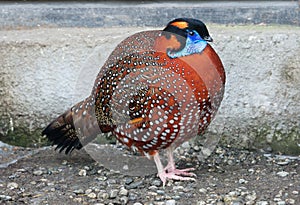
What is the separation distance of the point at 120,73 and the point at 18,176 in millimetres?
859

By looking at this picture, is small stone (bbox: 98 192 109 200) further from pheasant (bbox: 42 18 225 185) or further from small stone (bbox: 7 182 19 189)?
small stone (bbox: 7 182 19 189)

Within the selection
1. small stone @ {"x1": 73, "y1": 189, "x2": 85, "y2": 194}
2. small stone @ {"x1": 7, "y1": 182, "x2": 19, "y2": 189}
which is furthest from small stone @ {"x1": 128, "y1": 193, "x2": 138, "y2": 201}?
small stone @ {"x1": 7, "y1": 182, "x2": 19, "y2": 189}

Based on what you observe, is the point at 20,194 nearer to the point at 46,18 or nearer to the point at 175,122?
the point at 175,122

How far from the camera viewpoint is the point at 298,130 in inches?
149

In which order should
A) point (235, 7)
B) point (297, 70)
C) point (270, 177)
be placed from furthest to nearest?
point (235, 7) → point (297, 70) → point (270, 177)

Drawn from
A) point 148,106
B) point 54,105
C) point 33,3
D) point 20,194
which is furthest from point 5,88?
point 148,106

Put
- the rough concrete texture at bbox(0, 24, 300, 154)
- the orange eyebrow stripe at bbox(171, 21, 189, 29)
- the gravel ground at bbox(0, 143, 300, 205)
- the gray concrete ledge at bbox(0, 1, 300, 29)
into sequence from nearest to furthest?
the orange eyebrow stripe at bbox(171, 21, 189, 29) < the gravel ground at bbox(0, 143, 300, 205) < the rough concrete texture at bbox(0, 24, 300, 154) < the gray concrete ledge at bbox(0, 1, 300, 29)

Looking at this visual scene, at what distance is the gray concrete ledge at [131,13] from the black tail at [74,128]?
0.75 m

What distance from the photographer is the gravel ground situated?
10.5 feet

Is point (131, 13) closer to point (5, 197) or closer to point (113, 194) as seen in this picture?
point (113, 194)

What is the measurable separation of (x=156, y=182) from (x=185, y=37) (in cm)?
81

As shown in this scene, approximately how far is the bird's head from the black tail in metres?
0.59

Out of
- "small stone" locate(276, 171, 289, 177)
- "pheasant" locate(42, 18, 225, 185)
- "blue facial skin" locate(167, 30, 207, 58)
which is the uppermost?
"blue facial skin" locate(167, 30, 207, 58)

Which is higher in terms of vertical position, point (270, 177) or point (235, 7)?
point (235, 7)
